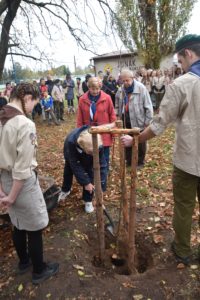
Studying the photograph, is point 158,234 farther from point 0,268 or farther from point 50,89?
point 50,89

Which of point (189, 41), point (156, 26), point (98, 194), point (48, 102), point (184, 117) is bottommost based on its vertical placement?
point (98, 194)

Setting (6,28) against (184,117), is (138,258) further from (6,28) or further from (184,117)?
(6,28)

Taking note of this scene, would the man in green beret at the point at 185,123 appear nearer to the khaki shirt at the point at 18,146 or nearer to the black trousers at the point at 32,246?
the khaki shirt at the point at 18,146

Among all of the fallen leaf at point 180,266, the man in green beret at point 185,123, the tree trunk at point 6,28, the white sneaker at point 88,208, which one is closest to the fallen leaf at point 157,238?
the fallen leaf at point 180,266

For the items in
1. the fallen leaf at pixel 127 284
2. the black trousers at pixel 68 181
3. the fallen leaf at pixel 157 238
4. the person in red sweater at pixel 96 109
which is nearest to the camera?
the fallen leaf at pixel 127 284

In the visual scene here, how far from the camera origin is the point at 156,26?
1733cm

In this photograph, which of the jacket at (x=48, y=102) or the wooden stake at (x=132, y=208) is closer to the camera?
the wooden stake at (x=132, y=208)

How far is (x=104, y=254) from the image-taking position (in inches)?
135

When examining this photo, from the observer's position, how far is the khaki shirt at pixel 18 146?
2.44 metres

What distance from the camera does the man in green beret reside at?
2633 millimetres

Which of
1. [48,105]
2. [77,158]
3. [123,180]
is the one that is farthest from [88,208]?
[48,105]

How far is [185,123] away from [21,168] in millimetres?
1494

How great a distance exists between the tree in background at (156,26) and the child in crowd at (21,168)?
49.8ft

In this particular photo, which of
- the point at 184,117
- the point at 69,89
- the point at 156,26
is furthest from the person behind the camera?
the point at 156,26
